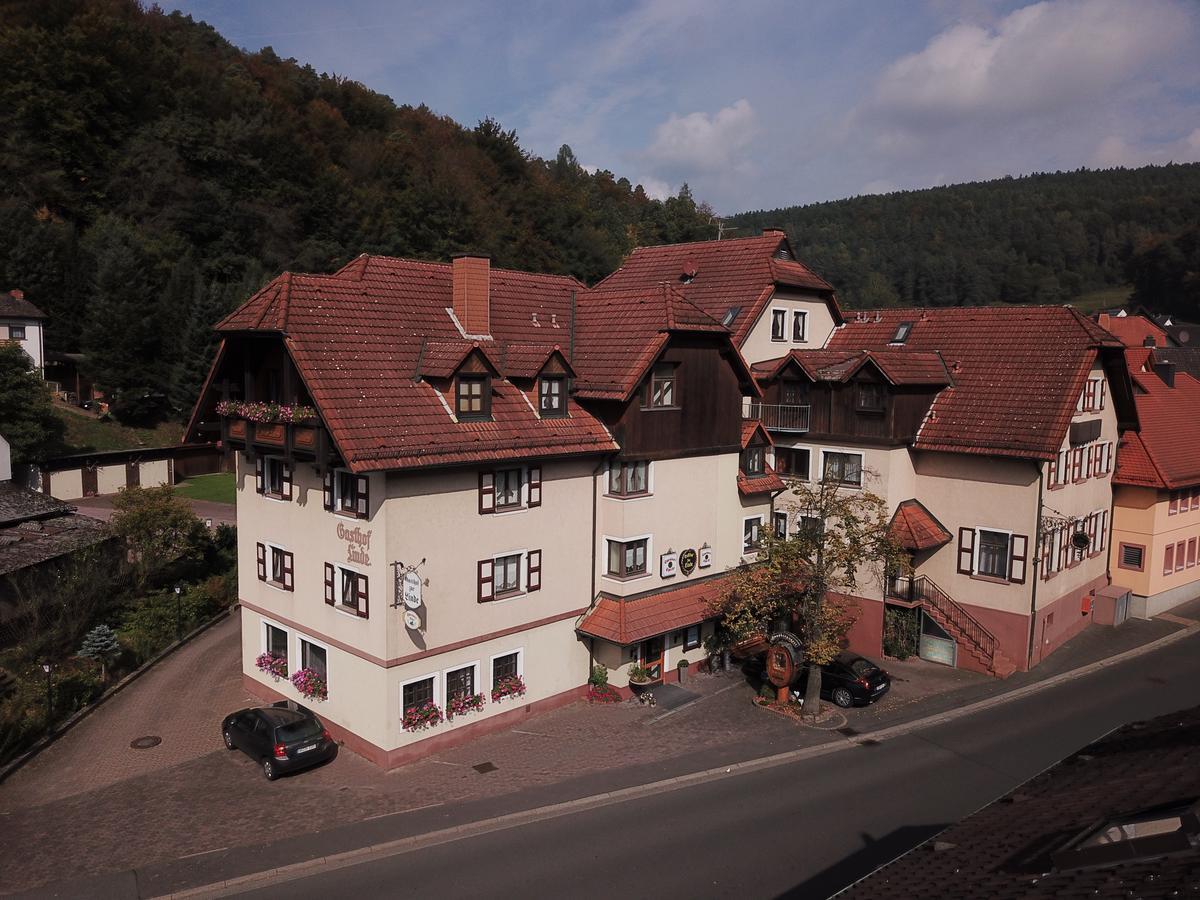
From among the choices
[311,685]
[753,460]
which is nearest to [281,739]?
[311,685]

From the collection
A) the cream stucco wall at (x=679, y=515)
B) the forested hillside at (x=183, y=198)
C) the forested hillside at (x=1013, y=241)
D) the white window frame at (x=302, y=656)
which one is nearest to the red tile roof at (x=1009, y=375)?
the cream stucco wall at (x=679, y=515)

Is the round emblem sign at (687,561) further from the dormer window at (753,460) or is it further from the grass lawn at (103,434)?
the grass lawn at (103,434)

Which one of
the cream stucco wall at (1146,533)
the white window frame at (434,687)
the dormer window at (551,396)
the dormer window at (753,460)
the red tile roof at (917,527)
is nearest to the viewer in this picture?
the white window frame at (434,687)

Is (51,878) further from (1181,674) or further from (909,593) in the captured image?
(1181,674)

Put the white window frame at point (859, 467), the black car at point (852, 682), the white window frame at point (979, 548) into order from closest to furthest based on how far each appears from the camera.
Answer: the black car at point (852, 682), the white window frame at point (979, 548), the white window frame at point (859, 467)

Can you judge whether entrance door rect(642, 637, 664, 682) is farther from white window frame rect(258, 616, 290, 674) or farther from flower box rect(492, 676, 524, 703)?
white window frame rect(258, 616, 290, 674)

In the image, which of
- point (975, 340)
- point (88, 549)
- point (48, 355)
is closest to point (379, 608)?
point (88, 549)

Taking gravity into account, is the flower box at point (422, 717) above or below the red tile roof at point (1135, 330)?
below

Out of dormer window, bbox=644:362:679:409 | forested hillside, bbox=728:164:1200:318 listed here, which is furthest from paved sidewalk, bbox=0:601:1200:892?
forested hillside, bbox=728:164:1200:318
